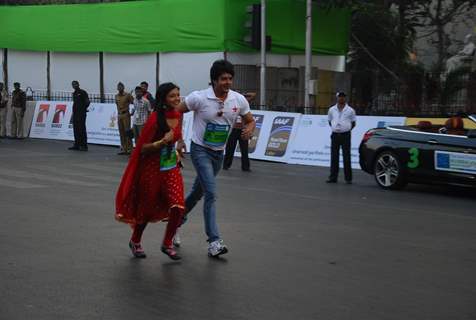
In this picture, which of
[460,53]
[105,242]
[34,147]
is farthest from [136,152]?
[460,53]

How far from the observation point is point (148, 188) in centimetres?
772

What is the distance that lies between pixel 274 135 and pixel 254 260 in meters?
12.8

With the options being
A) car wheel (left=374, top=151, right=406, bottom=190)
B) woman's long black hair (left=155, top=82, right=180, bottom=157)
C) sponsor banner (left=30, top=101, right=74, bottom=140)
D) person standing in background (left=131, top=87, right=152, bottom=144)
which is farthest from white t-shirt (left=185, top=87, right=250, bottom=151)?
sponsor banner (left=30, top=101, right=74, bottom=140)

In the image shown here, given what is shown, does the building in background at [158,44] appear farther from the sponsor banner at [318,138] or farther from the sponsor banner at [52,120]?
the sponsor banner at [318,138]

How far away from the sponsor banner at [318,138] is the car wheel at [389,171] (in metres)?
3.59

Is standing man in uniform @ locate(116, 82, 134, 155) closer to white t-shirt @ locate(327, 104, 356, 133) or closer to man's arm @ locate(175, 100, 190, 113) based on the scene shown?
white t-shirt @ locate(327, 104, 356, 133)

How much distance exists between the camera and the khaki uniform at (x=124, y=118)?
70.3 feet

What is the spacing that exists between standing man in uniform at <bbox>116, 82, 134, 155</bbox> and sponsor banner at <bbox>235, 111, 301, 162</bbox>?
10.1ft

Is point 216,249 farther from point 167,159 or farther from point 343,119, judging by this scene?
point 343,119

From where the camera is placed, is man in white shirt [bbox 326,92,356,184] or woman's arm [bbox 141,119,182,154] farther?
man in white shirt [bbox 326,92,356,184]

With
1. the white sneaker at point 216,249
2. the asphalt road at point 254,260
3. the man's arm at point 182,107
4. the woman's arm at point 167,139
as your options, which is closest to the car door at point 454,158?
the asphalt road at point 254,260

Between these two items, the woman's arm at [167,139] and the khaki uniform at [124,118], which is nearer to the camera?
the woman's arm at [167,139]

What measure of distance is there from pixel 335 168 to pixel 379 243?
6.72 meters

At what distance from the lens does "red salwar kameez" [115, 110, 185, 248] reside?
7.73 metres
